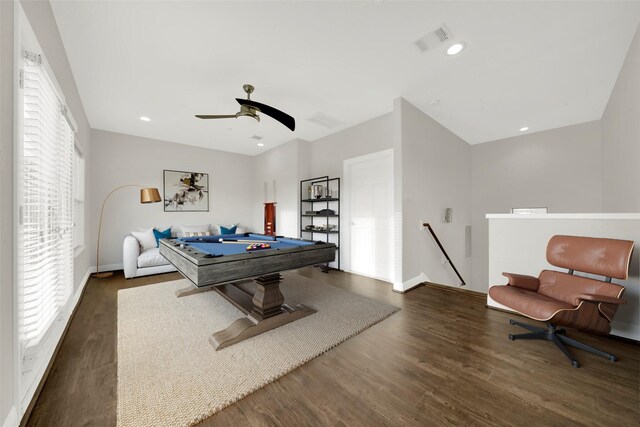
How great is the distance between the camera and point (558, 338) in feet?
6.31

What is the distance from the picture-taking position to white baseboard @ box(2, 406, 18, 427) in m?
1.10

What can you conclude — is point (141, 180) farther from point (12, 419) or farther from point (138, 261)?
point (12, 419)

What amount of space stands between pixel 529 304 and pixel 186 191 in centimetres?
619

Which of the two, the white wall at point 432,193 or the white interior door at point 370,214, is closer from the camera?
the white wall at point 432,193

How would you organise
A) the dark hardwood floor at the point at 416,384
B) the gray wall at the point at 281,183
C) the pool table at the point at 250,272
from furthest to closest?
the gray wall at the point at 281,183 → the pool table at the point at 250,272 → the dark hardwood floor at the point at 416,384

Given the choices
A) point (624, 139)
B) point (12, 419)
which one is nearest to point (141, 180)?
point (12, 419)

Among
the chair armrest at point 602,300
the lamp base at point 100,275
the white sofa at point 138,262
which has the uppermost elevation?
the chair armrest at point 602,300

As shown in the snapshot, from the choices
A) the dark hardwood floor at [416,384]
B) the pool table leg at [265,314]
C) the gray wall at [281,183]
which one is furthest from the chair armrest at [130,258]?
the pool table leg at [265,314]

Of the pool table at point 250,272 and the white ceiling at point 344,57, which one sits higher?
the white ceiling at point 344,57

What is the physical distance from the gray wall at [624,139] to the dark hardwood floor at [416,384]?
5.53ft

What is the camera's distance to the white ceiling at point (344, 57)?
1971 mm

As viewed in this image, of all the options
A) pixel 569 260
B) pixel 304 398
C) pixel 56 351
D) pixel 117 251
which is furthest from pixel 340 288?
pixel 117 251

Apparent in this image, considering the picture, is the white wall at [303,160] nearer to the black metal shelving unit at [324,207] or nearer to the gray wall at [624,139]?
the black metal shelving unit at [324,207]

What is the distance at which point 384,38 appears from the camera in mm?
2256
